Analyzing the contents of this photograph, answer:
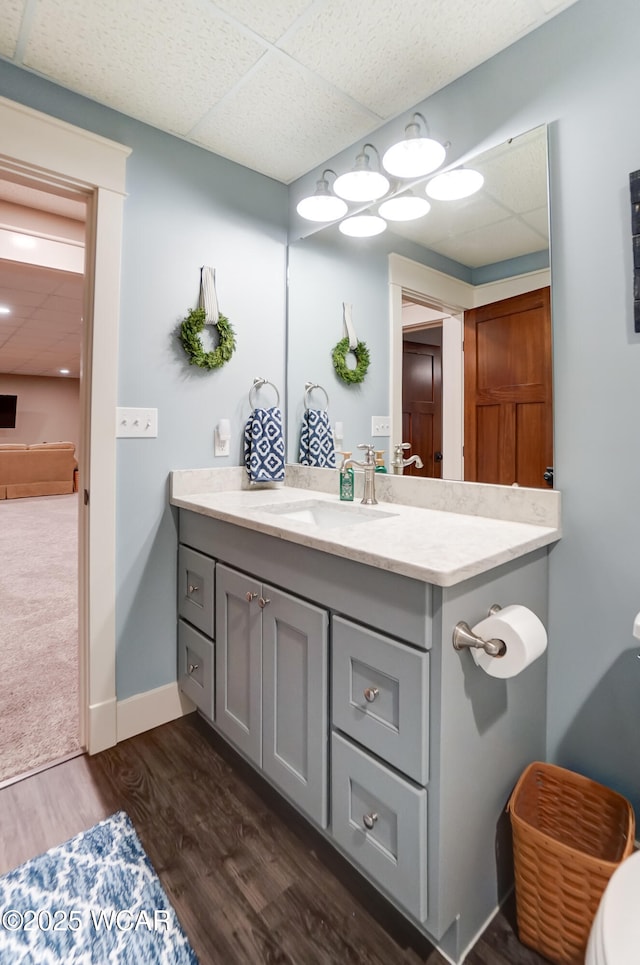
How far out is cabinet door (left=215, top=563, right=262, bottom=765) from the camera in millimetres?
1438

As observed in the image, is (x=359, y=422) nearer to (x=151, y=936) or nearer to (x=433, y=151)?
(x=433, y=151)

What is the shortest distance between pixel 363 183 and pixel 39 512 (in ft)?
21.1

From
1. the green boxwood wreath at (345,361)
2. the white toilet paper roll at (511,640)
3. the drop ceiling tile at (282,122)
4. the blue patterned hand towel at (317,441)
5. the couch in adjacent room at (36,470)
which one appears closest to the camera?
the white toilet paper roll at (511,640)

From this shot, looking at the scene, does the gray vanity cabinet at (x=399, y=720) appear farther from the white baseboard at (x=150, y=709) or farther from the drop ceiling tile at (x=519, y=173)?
the drop ceiling tile at (x=519, y=173)

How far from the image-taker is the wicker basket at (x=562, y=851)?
0.98 m

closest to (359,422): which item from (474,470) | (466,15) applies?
(474,470)

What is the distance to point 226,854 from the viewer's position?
129cm

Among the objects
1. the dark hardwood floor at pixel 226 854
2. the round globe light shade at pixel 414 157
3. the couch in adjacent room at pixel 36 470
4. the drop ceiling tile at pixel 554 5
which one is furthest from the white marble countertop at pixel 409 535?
the couch in adjacent room at pixel 36 470

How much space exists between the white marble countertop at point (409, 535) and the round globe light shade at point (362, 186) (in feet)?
3.75

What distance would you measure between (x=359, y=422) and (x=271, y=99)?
118 centimetres

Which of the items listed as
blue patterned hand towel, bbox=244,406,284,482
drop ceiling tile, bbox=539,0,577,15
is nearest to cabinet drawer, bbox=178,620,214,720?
blue patterned hand towel, bbox=244,406,284,482

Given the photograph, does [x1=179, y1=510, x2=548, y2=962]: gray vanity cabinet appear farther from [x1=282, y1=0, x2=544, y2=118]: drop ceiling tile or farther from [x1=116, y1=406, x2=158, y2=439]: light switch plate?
[x1=282, y1=0, x2=544, y2=118]: drop ceiling tile

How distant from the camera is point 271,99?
5.40ft

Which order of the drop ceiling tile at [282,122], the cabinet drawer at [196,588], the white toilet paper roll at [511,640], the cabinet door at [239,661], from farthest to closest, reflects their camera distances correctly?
the cabinet drawer at [196,588], the drop ceiling tile at [282,122], the cabinet door at [239,661], the white toilet paper roll at [511,640]
